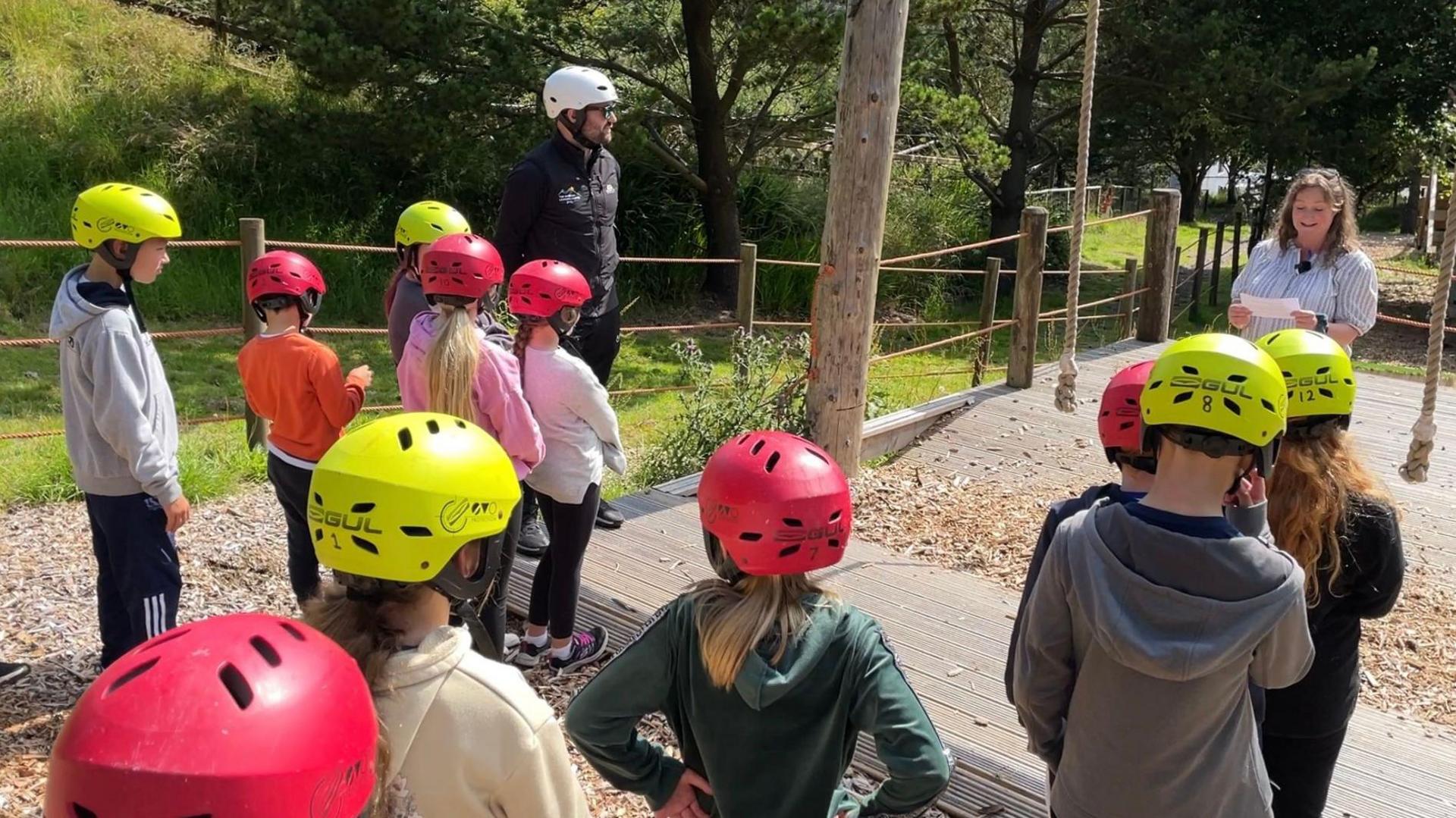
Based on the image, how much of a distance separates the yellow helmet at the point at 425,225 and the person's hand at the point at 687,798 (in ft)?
7.92

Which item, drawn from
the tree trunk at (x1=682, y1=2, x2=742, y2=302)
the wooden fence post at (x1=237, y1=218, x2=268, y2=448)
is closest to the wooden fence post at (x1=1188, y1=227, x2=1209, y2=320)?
the tree trunk at (x1=682, y1=2, x2=742, y2=302)

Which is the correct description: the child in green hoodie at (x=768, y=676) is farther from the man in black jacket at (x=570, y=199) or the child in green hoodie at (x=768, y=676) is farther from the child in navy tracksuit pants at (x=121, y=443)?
the man in black jacket at (x=570, y=199)

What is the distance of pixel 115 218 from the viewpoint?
10.6 feet

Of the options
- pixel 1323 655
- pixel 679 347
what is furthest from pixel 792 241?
pixel 1323 655


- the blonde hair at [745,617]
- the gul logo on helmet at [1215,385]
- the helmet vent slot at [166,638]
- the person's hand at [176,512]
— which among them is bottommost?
the person's hand at [176,512]

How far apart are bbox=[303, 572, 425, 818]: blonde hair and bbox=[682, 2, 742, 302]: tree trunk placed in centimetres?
1270

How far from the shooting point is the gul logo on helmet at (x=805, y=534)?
6.43 feet

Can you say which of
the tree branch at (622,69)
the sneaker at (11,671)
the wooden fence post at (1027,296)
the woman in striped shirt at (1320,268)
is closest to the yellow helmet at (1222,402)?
the woman in striped shirt at (1320,268)

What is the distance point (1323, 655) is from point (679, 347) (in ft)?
20.6

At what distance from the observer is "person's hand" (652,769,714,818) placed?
2.13m

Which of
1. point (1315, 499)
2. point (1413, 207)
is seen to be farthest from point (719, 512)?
point (1413, 207)

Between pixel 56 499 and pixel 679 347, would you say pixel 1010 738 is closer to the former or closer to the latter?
pixel 56 499

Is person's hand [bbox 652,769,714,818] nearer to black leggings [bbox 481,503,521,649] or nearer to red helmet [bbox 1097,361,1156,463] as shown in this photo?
red helmet [bbox 1097,361,1156,463]

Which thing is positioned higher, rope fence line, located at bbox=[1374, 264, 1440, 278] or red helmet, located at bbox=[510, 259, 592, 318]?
red helmet, located at bbox=[510, 259, 592, 318]
